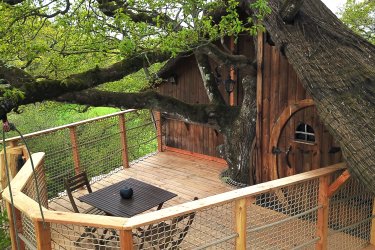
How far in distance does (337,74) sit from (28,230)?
13.5 ft

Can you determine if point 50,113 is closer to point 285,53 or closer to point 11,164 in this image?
point 11,164

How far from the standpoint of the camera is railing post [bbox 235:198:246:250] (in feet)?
12.0

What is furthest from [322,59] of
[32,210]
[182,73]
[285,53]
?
[182,73]

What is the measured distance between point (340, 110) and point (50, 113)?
685 inches

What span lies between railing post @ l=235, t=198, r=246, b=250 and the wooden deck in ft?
10.8

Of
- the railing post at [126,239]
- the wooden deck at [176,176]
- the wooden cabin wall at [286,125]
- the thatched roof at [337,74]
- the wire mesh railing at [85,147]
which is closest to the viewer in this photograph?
the railing post at [126,239]

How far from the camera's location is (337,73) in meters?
4.88

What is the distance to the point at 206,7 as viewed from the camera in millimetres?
5250

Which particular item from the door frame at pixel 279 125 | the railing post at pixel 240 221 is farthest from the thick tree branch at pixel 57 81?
the railing post at pixel 240 221

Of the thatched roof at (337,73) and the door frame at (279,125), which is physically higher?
the thatched roof at (337,73)

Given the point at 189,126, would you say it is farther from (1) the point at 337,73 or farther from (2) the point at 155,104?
(1) the point at 337,73

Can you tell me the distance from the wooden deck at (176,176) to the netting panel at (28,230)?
284cm

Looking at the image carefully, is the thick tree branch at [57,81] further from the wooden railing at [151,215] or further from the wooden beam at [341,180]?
the wooden beam at [341,180]

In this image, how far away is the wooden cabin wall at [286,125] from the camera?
6.07 metres
